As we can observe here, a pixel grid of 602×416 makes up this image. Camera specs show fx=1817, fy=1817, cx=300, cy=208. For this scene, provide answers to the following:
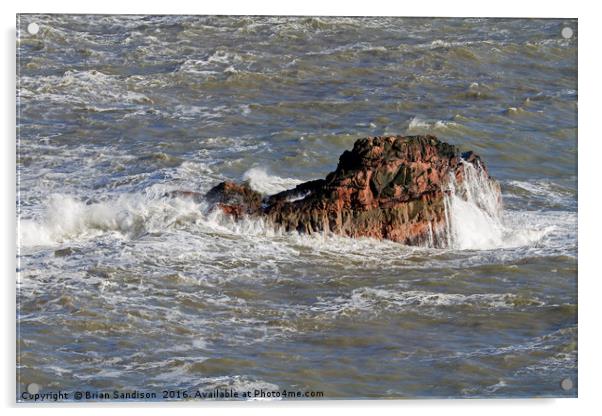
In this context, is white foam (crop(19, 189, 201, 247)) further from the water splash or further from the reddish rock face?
the water splash

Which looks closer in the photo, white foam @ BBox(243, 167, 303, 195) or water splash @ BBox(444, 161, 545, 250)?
water splash @ BBox(444, 161, 545, 250)

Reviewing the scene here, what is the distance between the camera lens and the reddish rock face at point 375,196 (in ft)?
66.3

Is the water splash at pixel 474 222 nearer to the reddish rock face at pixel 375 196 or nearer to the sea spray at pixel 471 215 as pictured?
the sea spray at pixel 471 215

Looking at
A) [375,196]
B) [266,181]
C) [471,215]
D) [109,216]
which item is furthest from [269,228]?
[471,215]

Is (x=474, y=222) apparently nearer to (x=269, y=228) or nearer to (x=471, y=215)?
(x=471, y=215)

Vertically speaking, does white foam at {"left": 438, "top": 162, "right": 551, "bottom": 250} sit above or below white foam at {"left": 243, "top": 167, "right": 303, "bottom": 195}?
below

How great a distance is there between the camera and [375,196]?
67.2ft

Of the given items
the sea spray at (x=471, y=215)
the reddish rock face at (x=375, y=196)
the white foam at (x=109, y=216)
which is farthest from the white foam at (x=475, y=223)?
the white foam at (x=109, y=216)

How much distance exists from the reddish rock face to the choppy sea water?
8.7 inches

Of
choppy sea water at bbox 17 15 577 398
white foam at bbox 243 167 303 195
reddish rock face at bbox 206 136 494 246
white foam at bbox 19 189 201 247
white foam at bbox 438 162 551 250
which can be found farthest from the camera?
white foam at bbox 243 167 303 195

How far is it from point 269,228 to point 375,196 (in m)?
1.28

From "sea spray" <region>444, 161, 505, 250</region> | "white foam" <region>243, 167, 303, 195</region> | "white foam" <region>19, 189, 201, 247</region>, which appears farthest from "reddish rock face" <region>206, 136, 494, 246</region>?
"white foam" <region>19, 189, 201, 247</region>

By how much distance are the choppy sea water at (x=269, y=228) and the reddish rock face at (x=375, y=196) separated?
220mm

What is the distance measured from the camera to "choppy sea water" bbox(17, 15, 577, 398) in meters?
17.6
